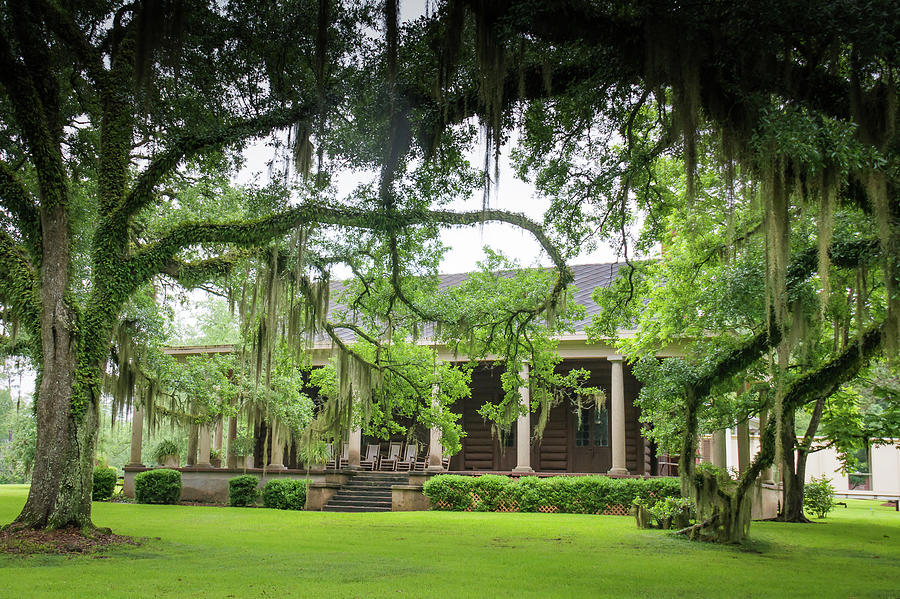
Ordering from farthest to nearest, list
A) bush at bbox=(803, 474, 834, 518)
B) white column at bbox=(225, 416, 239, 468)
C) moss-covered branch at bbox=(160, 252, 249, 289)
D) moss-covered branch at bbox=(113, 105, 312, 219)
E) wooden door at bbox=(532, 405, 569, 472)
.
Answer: wooden door at bbox=(532, 405, 569, 472) → white column at bbox=(225, 416, 239, 468) → bush at bbox=(803, 474, 834, 518) → moss-covered branch at bbox=(160, 252, 249, 289) → moss-covered branch at bbox=(113, 105, 312, 219)

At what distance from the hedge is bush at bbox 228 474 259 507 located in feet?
15.5

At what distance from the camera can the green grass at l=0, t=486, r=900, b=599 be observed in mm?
6395

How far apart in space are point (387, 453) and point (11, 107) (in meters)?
16.1

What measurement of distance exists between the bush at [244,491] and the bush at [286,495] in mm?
654

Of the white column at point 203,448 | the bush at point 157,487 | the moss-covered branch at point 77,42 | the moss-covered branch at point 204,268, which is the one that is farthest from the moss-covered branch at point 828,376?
the white column at point 203,448

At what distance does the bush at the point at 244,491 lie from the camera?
19547mm

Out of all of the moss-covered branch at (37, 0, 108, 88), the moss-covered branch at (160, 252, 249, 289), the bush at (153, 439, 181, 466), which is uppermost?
the moss-covered branch at (37, 0, 108, 88)

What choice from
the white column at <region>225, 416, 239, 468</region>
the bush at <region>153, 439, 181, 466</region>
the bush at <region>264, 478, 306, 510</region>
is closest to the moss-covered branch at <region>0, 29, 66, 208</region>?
the bush at <region>264, 478, 306, 510</region>

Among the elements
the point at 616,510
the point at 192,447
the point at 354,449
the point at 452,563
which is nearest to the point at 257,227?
the point at 452,563

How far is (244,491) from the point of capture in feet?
→ 64.1

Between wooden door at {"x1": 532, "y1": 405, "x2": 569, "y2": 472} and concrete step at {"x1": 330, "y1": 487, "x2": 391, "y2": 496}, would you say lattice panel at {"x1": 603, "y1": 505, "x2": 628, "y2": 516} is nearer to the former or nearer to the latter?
wooden door at {"x1": 532, "y1": 405, "x2": 569, "y2": 472}

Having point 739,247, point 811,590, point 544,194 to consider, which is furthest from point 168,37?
point 811,590

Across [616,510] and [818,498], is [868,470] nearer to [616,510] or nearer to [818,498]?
[818,498]

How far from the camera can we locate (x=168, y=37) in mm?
8734
